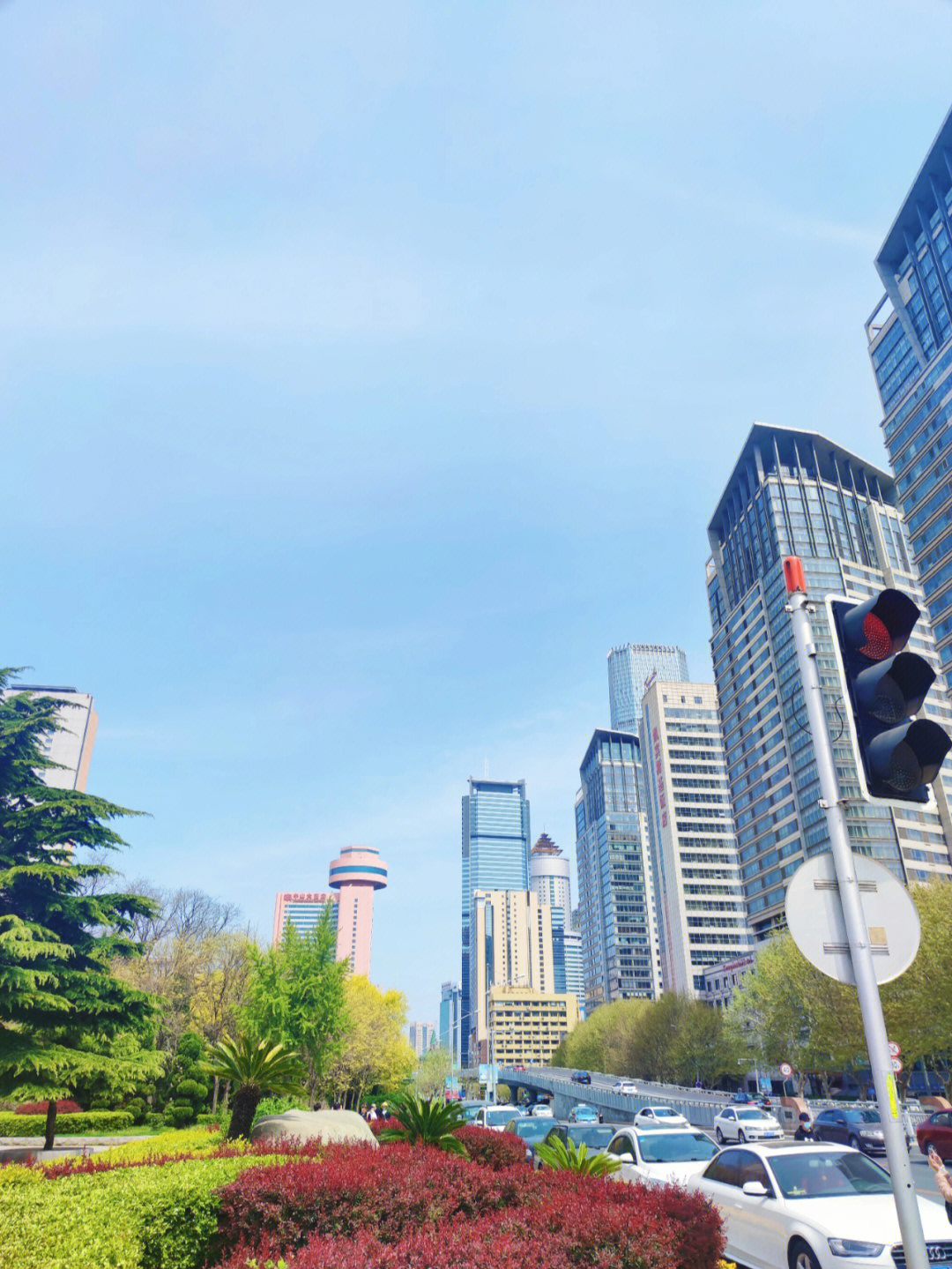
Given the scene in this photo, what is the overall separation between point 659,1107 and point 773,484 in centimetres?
9128

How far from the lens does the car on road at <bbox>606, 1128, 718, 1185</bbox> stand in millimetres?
12305

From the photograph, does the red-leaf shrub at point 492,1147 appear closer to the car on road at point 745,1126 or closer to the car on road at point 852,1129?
the car on road at point 852,1129

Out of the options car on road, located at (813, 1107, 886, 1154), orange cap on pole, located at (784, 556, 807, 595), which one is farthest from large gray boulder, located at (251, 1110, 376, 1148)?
car on road, located at (813, 1107, 886, 1154)

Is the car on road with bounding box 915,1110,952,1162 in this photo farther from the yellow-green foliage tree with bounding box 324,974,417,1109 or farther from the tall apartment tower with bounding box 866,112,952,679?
the tall apartment tower with bounding box 866,112,952,679

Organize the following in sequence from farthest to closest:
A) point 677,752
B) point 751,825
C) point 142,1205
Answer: point 677,752, point 751,825, point 142,1205

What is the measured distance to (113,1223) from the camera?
21.0ft

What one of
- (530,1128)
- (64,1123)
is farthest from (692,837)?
(530,1128)

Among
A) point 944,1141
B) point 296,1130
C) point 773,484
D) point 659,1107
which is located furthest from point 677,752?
point 296,1130

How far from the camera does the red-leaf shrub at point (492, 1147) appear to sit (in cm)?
1100

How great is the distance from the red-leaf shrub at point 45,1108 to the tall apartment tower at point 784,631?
7343 cm

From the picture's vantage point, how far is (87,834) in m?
23.6

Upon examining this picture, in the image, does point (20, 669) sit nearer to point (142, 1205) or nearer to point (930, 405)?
point (142, 1205)

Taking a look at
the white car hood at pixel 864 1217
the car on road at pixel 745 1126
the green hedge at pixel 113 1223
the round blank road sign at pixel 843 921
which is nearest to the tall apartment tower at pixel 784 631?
the car on road at pixel 745 1126

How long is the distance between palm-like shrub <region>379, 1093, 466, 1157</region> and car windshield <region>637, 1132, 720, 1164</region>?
3156 millimetres
